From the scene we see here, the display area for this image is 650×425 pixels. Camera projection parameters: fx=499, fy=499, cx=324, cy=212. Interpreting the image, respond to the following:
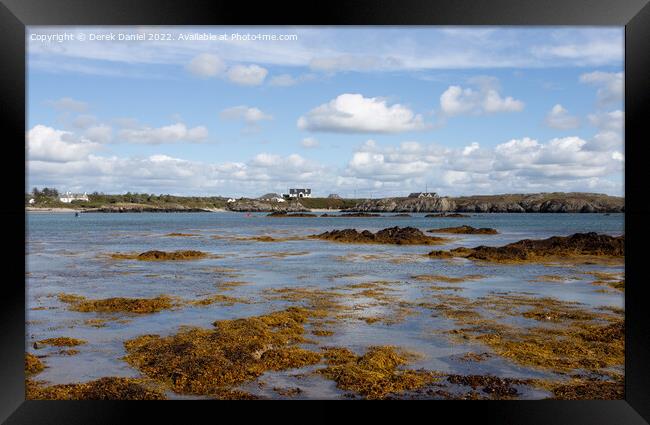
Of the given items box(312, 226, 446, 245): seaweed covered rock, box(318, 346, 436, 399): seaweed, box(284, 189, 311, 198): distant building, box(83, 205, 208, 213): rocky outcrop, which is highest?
box(284, 189, 311, 198): distant building

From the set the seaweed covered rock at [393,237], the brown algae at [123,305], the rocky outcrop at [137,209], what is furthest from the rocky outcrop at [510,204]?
the brown algae at [123,305]

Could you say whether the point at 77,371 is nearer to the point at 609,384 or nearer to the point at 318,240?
the point at 609,384

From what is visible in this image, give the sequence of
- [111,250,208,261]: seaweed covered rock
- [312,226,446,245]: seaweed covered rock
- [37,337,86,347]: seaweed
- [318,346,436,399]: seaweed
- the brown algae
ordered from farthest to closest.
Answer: [312,226,446,245]: seaweed covered rock
[111,250,208,261]: seaweed covered rock
the brown algae
[37,337,86,347]: seaweed
[318,346,436,399]: seaweed

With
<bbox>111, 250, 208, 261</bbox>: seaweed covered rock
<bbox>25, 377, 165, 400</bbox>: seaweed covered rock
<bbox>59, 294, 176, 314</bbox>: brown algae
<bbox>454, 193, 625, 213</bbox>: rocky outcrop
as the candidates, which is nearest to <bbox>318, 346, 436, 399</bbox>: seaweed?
<bbox>25, 377, 165, 400</bbox>: seaweed covered rock

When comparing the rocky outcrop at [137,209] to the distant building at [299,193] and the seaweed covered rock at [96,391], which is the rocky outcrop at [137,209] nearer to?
the distant building at [299,193]

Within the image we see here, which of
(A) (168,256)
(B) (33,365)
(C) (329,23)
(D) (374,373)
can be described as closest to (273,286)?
(B) (33,365)

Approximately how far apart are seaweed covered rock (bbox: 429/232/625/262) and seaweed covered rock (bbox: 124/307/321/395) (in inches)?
648

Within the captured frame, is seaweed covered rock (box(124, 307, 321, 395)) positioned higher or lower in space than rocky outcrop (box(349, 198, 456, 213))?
lower

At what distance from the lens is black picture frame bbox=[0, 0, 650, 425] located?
492 cm

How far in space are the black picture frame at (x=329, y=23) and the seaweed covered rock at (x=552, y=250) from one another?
63.8ft

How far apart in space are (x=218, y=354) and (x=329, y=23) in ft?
17.5

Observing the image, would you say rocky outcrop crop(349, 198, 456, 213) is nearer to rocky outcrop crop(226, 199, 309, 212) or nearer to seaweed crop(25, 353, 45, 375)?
rocky outcrop crop(226, 199, 309, 212)

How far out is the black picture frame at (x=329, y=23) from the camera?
4922 mm

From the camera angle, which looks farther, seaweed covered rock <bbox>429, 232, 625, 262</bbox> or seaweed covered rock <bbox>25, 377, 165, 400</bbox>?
seaweed covered rock <bbox>429, 232, 625, 262</bbox>
